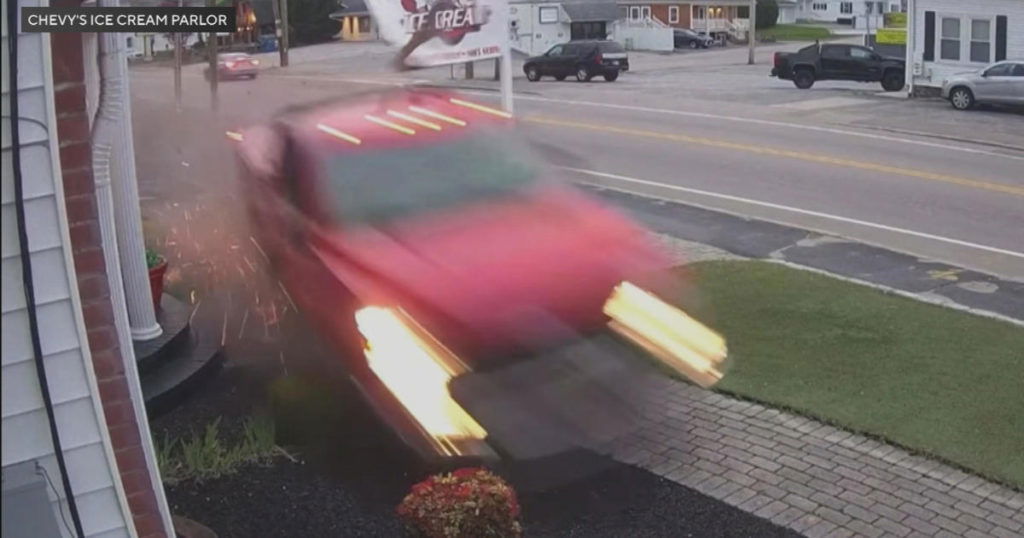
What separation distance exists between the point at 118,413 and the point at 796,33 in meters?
74.8

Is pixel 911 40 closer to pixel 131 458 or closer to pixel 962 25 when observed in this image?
pixel 962 25

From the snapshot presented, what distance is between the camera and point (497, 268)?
6484mm

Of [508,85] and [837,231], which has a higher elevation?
[508,85]

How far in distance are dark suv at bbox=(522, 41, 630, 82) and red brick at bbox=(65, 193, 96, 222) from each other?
35.8 meters

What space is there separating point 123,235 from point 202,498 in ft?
7.04

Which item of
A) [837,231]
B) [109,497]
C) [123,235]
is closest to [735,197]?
[837,231]

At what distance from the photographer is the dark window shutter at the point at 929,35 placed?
3088cm

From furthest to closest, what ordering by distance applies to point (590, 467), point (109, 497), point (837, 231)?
point (837, 231)
point (590, 467)
point (109, 497)

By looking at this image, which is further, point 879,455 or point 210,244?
point 210,244

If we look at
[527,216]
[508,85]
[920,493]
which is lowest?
[920,493]

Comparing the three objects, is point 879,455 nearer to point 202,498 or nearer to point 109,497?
point 202,498

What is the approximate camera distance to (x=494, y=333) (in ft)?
19.7

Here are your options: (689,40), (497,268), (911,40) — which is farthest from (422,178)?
(689,40)

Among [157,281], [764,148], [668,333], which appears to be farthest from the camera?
[764,148]
